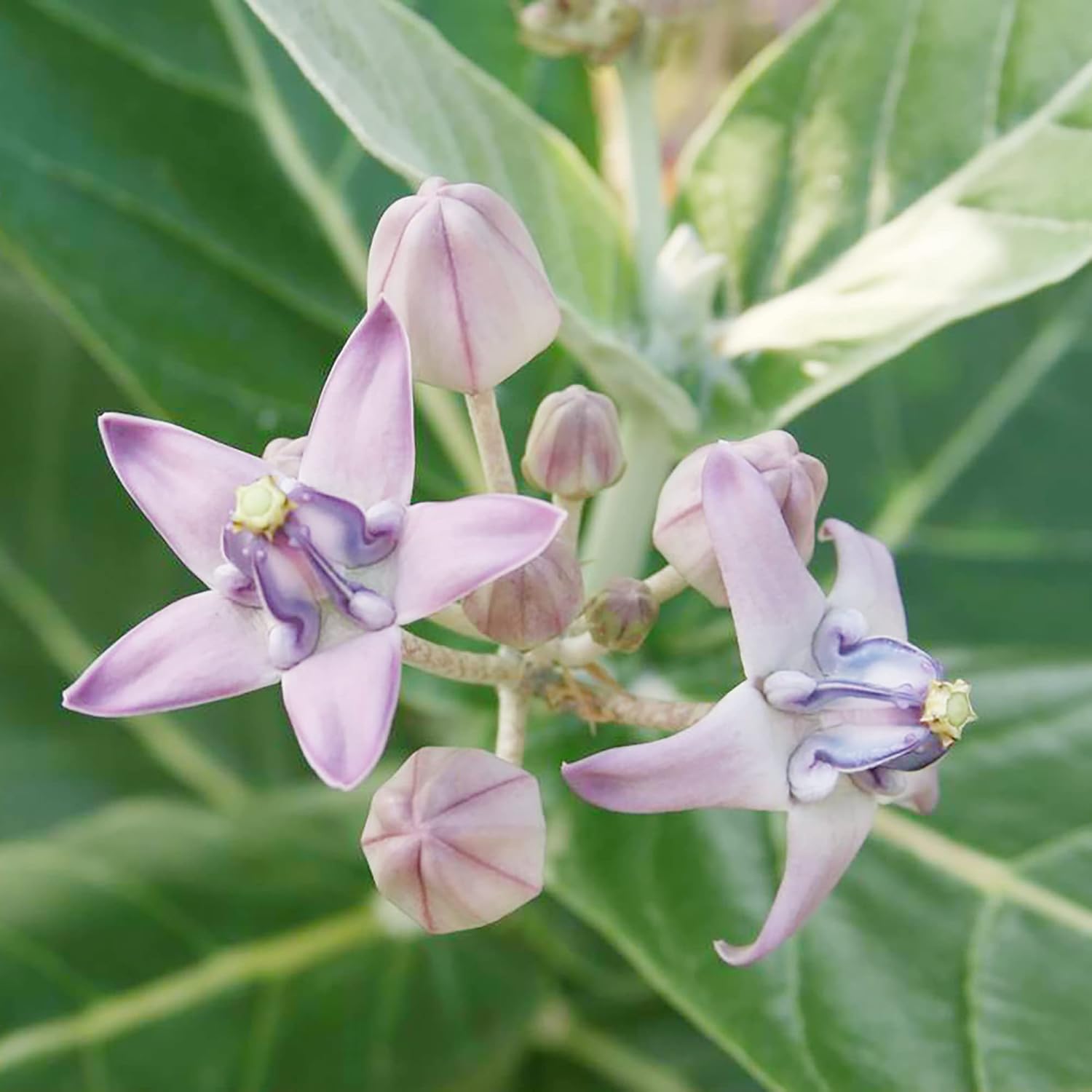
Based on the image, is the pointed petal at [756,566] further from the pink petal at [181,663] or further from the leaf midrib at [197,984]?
the leaf midrib at [197,984]

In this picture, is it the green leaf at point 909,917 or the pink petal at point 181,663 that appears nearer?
the pink petal at point 181,663

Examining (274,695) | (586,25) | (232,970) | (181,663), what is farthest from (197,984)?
(586,25)

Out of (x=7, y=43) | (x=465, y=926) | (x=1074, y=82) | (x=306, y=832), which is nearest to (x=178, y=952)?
(x=306, y=832)

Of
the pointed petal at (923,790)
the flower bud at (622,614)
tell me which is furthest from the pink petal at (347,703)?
the pointed petal at (923,790)

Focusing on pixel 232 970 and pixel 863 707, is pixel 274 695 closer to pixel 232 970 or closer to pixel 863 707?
pixel 232 970

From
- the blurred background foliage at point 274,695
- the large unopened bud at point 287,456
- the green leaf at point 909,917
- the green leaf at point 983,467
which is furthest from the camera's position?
the green leaf at point 983,467
